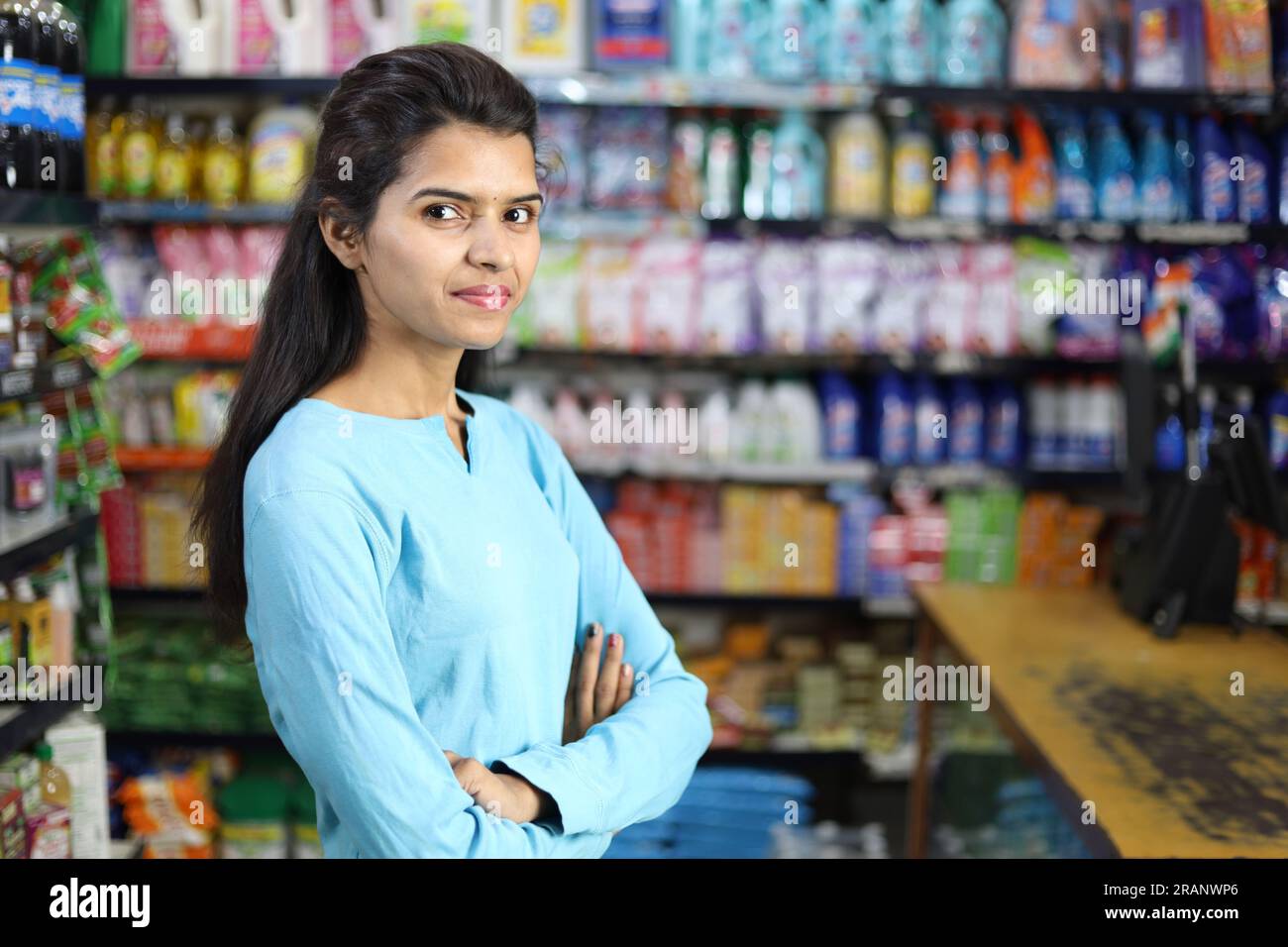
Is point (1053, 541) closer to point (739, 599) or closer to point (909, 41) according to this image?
point (739, 599)

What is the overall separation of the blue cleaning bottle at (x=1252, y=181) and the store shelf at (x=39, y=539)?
129 inches

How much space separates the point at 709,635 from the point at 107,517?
6.41 ft

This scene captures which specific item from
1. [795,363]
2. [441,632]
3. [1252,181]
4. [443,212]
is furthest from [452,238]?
[1252,181]

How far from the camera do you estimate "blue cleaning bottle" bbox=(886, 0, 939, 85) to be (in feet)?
12.2

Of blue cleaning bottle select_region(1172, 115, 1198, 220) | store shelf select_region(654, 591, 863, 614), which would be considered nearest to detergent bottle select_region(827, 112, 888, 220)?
blue cleaning bottle select_region(1172, 115, 1198, 220)

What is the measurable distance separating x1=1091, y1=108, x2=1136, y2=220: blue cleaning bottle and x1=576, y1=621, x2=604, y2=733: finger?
9.47 ft

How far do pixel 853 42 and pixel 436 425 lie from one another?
108 inches

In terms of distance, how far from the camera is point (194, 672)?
3.89 meters

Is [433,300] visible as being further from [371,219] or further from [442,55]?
[442,55]

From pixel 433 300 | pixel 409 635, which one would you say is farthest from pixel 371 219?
pixel 409 635

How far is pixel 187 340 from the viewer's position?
387 centimetres

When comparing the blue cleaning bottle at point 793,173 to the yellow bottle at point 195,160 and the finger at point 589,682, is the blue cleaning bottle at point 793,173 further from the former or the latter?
the finger at point 589,682
